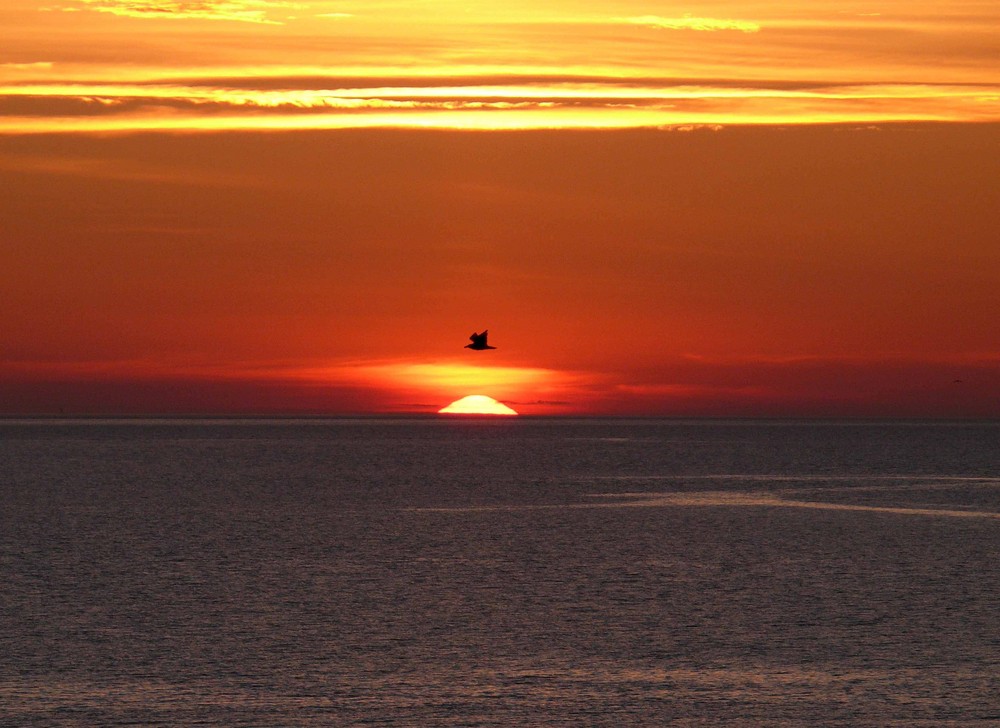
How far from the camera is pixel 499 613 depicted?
20797mm

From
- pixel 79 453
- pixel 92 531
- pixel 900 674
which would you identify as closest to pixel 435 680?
pixel 900 674

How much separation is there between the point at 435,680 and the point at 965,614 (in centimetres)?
850

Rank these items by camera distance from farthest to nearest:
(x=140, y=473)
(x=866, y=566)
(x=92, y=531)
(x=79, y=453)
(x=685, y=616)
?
(x=79, y=453)
(x=140, y=473)
(x=92, y=531)
(x=866, y=566)
(x=685, y=616)

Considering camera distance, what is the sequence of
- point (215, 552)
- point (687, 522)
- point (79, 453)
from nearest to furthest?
1. point (215, 552)
2. point (687, 522)
3. point (79, 453)

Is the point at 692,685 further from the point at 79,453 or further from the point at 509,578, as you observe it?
the point at 79,453

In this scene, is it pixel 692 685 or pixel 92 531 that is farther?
pixel 92 531

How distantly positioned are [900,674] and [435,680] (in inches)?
193

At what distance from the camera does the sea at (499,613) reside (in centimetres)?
1488

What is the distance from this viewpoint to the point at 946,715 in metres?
14.3

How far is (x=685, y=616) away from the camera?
20625 millimetres

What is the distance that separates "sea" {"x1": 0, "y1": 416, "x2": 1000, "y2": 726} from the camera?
1488 centimetres

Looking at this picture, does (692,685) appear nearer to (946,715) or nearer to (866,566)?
(946,715)

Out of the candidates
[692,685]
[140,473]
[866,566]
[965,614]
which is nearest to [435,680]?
[692,685]

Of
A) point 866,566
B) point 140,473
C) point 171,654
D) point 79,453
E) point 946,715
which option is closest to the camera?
point 946,715
